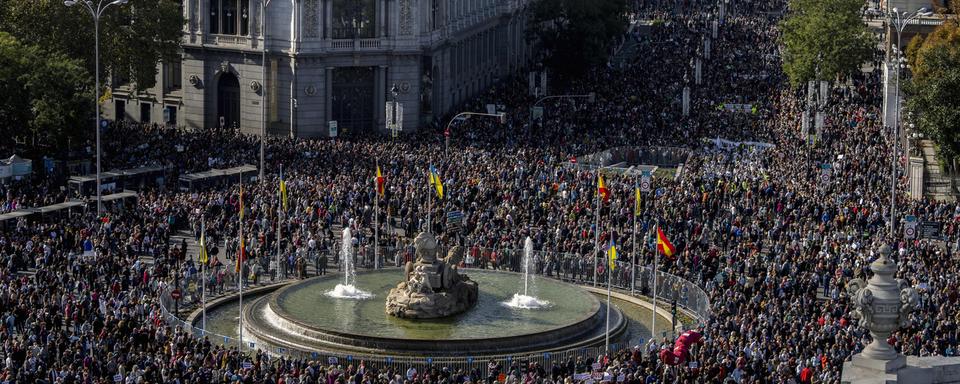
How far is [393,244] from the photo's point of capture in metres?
74.8

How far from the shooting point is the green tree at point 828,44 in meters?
124

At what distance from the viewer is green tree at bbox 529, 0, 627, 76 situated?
428 ft

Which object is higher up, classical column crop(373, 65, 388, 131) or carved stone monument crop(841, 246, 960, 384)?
classical column crop(373, 65, 388, 131)

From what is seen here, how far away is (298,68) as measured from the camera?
108 meters

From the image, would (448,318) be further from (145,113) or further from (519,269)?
(145,113)

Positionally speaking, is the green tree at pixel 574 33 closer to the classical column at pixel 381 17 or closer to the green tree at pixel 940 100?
the classical column at pixel 381 17

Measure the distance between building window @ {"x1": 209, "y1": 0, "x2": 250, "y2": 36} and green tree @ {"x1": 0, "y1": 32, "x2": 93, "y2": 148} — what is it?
1762cm

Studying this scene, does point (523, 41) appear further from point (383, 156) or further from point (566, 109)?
point (383, 156)

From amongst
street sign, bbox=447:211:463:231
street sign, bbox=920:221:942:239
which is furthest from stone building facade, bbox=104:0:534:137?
street sign, bbox=920:221:942:239

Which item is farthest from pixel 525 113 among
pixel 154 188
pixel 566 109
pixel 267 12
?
pixel 154 188

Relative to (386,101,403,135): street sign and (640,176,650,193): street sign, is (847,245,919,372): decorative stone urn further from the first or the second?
(386,101,403,135): street sign

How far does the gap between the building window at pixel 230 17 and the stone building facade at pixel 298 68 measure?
6 cm

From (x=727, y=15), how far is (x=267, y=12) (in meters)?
80.5

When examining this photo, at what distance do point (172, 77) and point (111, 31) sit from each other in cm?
1216
